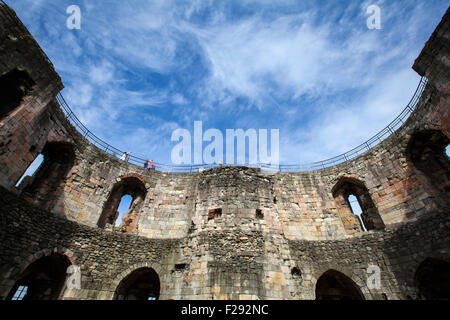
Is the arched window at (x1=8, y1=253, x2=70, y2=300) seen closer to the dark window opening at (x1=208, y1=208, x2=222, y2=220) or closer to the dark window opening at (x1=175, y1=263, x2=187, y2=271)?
the dark window opening at (x1=175, y1=263, x2=187, y2=271)

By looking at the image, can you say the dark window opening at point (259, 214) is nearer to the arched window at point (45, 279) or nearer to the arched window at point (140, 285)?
the arched window at point (140, 285)

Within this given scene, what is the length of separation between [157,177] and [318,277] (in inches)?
427

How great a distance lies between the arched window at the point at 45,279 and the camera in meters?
9.18

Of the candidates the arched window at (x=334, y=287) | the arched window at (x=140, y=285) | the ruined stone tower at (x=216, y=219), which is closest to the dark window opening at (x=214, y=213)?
the ruined stone tower at (x=216, y=219)

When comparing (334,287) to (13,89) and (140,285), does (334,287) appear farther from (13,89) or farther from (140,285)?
(13,89)

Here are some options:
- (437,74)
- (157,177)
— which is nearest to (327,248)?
(437,74)

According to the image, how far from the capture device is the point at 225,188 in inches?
482

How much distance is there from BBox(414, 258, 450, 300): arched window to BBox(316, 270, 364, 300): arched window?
2.56 meters

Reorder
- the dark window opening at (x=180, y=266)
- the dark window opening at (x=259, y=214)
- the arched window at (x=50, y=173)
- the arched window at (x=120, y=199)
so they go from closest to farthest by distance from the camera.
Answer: the dark window opening at (x=180, y=266), the arched window at (x=50, y=173), the dark window opening at (x=259, y=214), the arched window at (x=120, y=199)

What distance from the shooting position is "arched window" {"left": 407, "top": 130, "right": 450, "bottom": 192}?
10.5 metres

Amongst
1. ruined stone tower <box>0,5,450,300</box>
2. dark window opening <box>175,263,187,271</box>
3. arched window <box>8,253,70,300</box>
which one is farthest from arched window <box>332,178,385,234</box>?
arched window <box>8,253,70,300</box>

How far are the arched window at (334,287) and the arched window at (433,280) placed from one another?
8.39 ft

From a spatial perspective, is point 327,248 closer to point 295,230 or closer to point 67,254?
point 295,230

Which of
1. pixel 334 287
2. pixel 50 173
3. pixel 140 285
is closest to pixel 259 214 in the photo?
pixel 334 287
